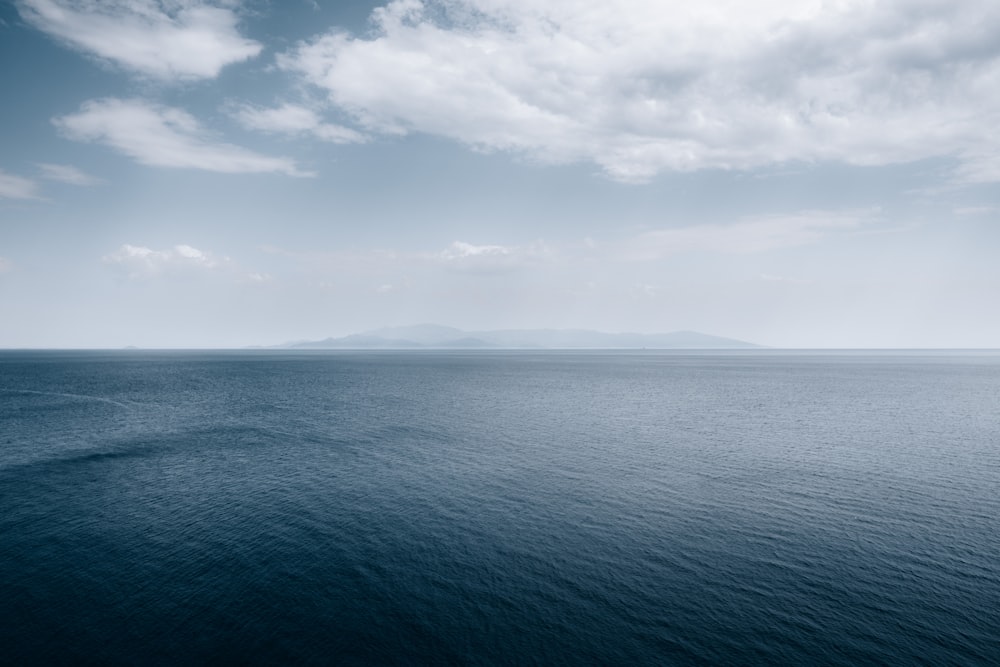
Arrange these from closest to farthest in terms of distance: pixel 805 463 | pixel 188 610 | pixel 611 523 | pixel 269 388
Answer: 1. pixel 188 610
2. pixel 611 523
3. pixel 805 463
4. pixel 269 388

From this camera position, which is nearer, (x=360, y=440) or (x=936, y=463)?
(x=936, y=463)

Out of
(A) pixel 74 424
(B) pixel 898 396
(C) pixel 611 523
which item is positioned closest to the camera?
(C) pixel 611 523

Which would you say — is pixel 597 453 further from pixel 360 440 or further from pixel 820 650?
pixel 820 650

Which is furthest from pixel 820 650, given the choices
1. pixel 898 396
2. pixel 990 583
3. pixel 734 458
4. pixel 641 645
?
pixel 898 396

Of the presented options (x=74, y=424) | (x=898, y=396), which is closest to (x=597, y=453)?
(x=74, y=424)

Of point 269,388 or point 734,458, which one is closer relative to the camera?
point 734,458

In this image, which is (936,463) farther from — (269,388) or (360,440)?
(269,388)
